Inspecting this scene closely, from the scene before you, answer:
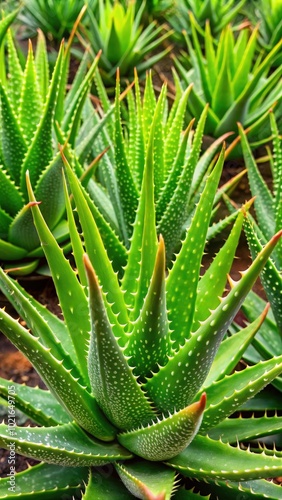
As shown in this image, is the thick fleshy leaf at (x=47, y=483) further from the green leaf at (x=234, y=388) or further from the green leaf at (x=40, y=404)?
the green leaf at (x=234, y=388)

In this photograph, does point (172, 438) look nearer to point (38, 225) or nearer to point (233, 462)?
point (233, 462)

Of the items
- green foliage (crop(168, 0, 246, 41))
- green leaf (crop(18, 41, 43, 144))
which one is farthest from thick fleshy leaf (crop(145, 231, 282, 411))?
green foliage (crop(168, 0, 246, 41))

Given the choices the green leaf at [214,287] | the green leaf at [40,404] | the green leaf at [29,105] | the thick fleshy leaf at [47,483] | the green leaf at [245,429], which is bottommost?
the thick fleshy leaf at [47,483]

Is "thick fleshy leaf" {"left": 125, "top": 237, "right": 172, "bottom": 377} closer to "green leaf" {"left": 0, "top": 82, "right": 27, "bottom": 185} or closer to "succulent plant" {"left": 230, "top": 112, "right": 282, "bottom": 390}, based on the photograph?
"succulent plant" {"left": 230, "top": 112, "right": 282, "bottom": 390}

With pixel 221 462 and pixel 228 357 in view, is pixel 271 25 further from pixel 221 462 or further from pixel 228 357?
pixel 221 462

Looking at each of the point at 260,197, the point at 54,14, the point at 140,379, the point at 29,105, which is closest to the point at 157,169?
the point at 260,197

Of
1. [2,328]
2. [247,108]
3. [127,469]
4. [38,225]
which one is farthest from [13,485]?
A: [247,108]

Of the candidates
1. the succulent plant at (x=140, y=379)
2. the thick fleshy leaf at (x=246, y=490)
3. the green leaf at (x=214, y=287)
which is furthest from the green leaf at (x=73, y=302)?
the thick fleshy leaf at (x=246, y=490)
